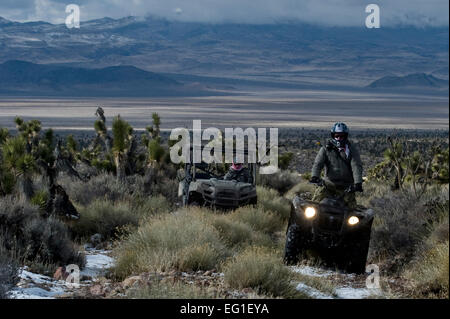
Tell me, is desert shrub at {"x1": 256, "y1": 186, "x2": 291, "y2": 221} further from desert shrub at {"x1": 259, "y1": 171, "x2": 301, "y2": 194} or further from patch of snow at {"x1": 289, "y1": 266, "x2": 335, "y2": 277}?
patch of snow at {"x1": 289, "y1": 266, "x2": 335, "y2": 277}

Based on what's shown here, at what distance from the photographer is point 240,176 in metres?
15.5

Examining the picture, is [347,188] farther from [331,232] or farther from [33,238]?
[33,238]

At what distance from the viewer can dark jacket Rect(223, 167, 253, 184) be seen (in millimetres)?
15383

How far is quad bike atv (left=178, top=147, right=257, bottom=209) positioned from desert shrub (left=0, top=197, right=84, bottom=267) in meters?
4.11

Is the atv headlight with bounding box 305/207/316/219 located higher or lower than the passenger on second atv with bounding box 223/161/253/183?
higher

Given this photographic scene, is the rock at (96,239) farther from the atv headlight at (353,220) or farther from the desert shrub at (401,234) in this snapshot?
the atv headlight at (353,220)

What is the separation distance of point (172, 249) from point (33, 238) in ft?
7.97

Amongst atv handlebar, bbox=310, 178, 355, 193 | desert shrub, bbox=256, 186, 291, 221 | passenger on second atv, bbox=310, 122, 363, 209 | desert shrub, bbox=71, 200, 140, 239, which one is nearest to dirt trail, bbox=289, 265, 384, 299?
passenger on second atv, bbox=310, 122, 363, 209

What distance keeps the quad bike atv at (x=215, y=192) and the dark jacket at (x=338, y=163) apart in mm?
4717

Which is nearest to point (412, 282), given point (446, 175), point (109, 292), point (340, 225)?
point (340, 225)

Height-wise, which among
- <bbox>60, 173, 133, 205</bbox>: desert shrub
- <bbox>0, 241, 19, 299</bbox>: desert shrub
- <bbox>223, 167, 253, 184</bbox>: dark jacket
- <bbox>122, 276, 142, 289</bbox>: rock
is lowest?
<bbox>60, 173, 133, 205</bbox>: desert shrub

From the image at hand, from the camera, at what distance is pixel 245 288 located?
780 centimetres
